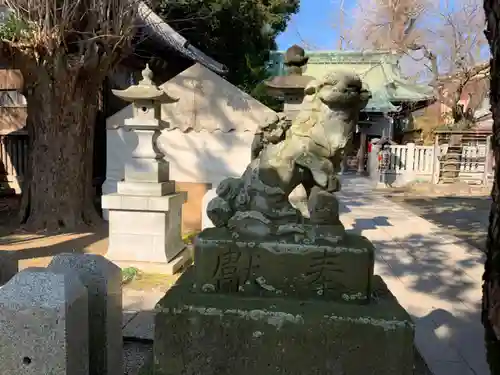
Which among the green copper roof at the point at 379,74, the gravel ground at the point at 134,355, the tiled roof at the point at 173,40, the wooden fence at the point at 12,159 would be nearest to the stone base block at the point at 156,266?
the gravel ground at the point at 134,355

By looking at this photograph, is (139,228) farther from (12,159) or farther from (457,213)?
(457,213)

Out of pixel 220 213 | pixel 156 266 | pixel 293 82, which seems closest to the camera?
pixel 220 213

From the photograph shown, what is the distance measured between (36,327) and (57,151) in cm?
646

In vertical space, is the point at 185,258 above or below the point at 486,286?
below

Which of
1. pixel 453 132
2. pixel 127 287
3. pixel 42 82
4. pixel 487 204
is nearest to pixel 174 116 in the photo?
pixel 42 82

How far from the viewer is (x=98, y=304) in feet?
8.18

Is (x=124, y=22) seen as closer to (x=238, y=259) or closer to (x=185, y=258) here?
(x=185, y=258)

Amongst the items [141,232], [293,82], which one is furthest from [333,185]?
[293,82]

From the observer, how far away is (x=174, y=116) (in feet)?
30.0

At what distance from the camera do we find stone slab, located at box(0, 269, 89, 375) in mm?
1867

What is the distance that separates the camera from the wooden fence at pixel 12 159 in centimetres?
1143

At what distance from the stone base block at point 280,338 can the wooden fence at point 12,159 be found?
36.8ft

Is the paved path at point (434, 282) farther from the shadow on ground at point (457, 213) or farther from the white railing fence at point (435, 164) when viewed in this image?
the white railing fence at point (435, 164)

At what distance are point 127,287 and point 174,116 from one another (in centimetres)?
506
